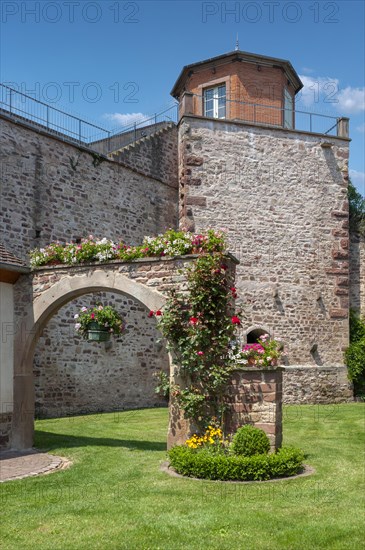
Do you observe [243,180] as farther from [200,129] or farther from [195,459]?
[195,459]

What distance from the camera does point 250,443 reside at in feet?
25.1

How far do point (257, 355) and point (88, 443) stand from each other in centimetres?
382

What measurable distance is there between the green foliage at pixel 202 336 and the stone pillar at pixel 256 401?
6.7 inches

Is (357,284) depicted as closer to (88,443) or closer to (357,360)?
(357,360)

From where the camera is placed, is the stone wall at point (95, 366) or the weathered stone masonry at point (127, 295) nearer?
the weathered stone masonry at point (127, 295)

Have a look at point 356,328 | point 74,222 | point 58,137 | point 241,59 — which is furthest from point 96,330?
point 241,59

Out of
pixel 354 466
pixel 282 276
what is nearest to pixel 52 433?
pixel 354 466

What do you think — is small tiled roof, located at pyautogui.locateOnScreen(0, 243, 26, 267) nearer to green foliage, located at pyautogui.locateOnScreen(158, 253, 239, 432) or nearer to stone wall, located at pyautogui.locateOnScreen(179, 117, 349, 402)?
green foliage, located at pyautogui.locateOnScreen(158, 253, 239, 432)

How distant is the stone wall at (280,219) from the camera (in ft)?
57.3

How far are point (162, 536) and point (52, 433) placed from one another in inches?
270

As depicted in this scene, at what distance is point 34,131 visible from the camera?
15.2 meters

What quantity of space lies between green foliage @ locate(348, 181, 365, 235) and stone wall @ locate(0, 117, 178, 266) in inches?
250

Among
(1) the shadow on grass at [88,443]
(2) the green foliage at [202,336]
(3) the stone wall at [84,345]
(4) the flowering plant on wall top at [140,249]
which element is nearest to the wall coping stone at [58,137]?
(3) the stone wall at [84,345]

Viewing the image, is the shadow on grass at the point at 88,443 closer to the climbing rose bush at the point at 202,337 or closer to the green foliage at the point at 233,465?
the climbing rose bush at the point at 202,337
